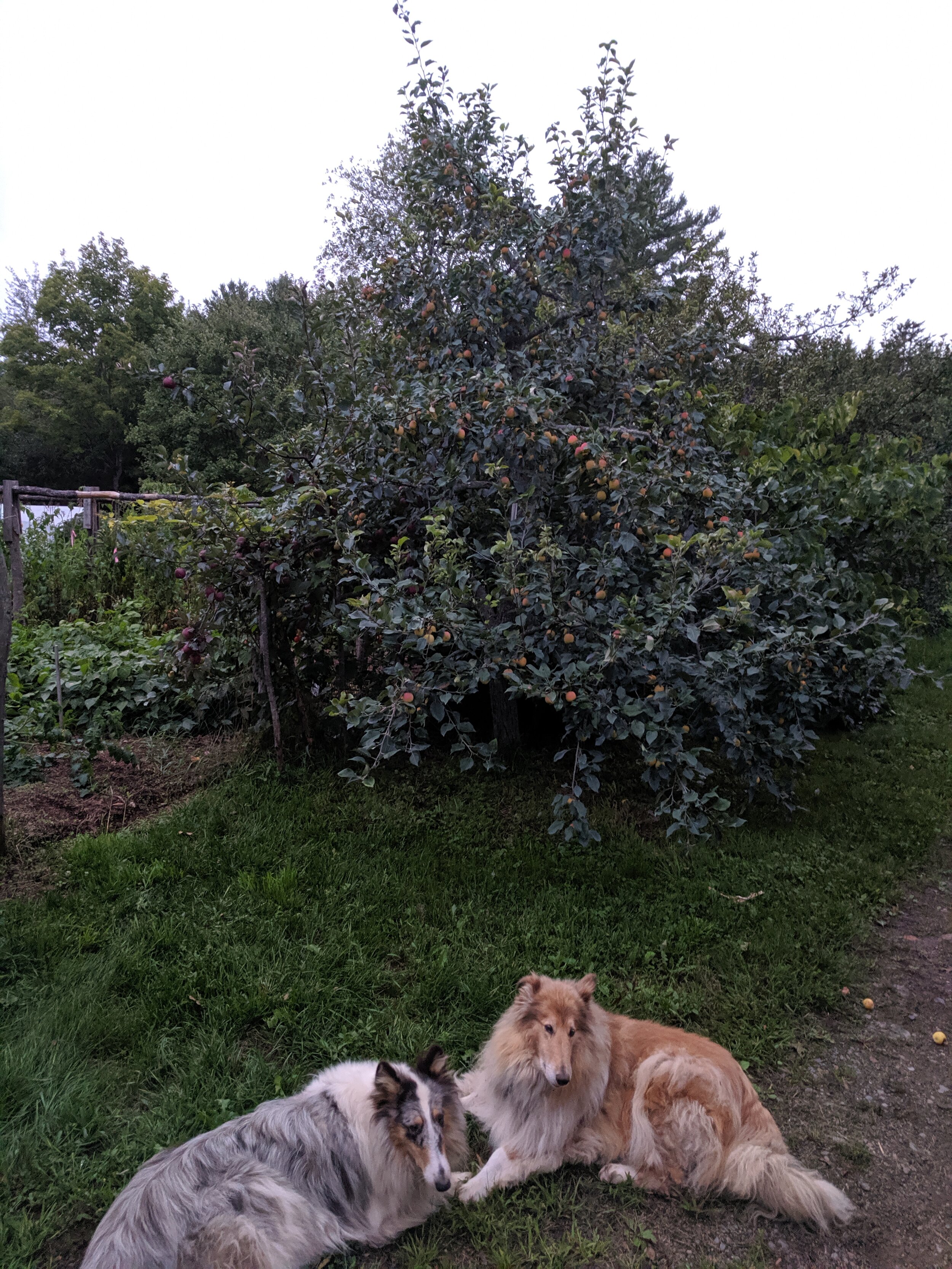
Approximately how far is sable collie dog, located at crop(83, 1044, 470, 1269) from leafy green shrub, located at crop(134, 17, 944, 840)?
1.49 metres

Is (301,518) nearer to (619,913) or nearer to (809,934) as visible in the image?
(619,913)

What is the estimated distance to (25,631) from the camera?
22.0 ft

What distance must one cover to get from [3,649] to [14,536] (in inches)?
28.3

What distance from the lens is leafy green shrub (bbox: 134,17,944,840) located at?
12.8ft

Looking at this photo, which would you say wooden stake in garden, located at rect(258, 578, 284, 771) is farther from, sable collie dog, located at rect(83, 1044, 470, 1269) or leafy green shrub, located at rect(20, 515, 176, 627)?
leafy green shrub, located at rect(20, 515, 176, 627)

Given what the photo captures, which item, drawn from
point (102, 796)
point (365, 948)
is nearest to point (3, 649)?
point (102, 796)

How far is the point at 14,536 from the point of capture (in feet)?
13.5

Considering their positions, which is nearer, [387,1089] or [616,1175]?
[387,1089]

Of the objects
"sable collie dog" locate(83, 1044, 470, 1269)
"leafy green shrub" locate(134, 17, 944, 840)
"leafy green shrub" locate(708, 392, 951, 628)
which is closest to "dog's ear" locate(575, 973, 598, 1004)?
"sable collie dog" locate(83, 1044, 470, 1269)

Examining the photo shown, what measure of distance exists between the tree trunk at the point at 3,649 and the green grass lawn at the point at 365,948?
399 mm

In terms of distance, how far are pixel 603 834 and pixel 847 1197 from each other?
7.54 ft

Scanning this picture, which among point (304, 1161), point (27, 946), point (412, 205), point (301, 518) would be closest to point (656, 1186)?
point (304, 1161)

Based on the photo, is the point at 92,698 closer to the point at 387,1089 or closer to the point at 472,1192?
the point at 387,1089

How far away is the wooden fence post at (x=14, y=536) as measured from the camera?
4.04 meters
